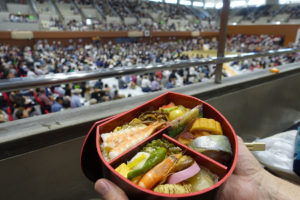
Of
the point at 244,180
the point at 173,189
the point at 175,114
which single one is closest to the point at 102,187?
the point at 173,189

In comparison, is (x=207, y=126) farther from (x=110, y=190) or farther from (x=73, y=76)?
(x=73, y=76)

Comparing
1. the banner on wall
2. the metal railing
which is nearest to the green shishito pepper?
the metal railing

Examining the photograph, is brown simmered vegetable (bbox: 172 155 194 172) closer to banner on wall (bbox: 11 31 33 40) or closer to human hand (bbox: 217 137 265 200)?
human hand (bbox: 217 137 265 200)

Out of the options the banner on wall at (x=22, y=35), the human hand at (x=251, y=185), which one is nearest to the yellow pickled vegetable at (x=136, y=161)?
the human hand at (x=251, y=185)

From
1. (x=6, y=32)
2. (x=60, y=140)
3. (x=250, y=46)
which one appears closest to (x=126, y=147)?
(x=60, y=140)

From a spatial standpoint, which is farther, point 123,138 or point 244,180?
point 244,180

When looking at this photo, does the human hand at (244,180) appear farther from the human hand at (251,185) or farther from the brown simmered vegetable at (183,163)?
the brown simmered vegetable at (183,163)
